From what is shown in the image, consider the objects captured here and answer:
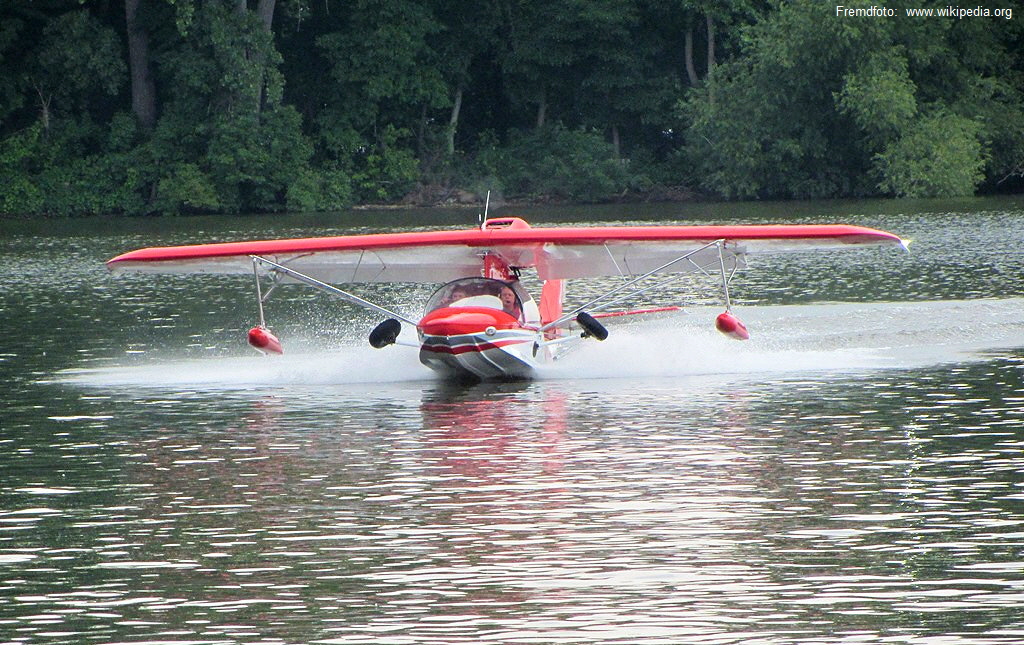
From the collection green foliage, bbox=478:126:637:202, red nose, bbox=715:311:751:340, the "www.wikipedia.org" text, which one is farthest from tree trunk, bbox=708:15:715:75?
red nose, bbox=715:311:751:340

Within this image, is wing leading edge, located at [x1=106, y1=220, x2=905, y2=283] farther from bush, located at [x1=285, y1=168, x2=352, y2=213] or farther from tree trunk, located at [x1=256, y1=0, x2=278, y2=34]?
tree trunk, located at [x1=256, y1=0, x2=278, y2=34]

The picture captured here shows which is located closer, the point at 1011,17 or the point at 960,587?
the point at 960,587

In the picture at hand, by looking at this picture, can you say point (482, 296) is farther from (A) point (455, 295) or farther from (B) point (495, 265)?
(B) point (495, 265)

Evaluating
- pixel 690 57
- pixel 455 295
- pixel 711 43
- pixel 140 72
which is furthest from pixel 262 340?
pixel 690 57

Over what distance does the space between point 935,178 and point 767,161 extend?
5994 mm

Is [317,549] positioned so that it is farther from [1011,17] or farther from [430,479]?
[1011,17]

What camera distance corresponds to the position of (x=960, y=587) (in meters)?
8.09

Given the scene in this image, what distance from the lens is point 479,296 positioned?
16.6m

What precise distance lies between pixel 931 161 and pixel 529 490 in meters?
45.5

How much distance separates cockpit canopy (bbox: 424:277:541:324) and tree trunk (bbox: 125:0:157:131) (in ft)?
143

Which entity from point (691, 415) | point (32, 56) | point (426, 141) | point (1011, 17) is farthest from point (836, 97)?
point (691, 415)

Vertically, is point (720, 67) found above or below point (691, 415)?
above

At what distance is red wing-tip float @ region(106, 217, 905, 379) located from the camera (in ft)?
53.8

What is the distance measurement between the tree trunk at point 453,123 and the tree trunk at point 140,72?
11.2m
